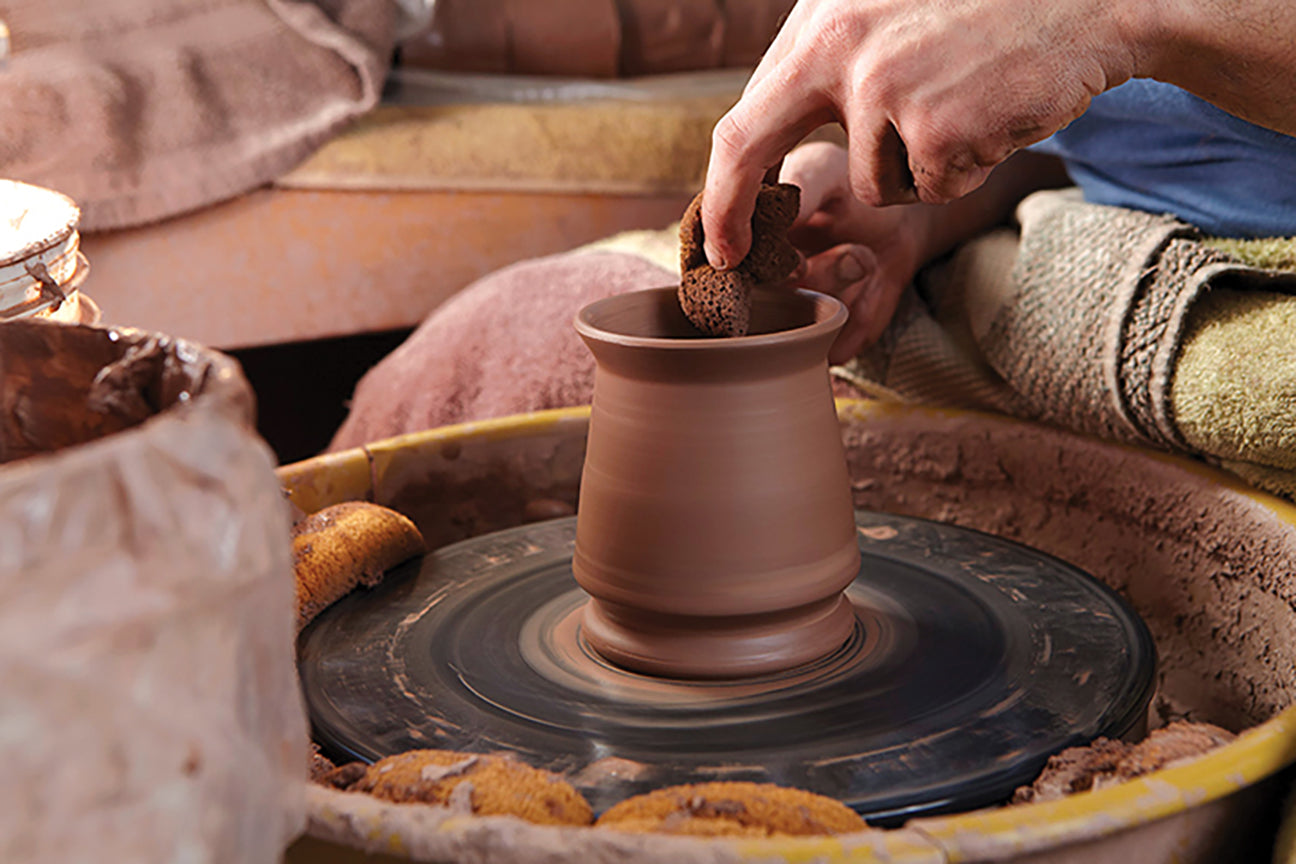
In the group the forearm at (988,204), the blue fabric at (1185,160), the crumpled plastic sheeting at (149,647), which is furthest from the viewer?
the forearm at (988,204)

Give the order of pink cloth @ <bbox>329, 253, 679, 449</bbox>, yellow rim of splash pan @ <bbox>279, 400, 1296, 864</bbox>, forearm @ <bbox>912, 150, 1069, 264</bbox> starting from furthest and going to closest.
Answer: pink cloth @ <bbox>329, 253, 679, 449</bbox>, forearm @ <bbox>912, 150, 1069, 264</bbox>, yellow rim of splash pan @ <bbox>279, 400, 1296, 864</bbox>

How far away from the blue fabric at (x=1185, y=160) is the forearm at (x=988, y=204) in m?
0.14

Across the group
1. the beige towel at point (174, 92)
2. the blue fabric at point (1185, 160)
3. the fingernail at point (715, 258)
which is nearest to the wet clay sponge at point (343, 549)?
the fingernail at point (715, 258)

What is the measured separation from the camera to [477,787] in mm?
651

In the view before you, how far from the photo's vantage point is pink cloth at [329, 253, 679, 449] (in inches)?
60.9

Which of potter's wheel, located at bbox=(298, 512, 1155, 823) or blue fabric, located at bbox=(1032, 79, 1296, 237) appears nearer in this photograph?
potter's wheel, located at bbox=(298, 512, 1155, 823)

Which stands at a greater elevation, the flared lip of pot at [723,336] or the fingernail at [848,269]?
the flared lip of pot at [723,336]

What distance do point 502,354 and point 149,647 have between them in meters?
1.18

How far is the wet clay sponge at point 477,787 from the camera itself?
0.64m

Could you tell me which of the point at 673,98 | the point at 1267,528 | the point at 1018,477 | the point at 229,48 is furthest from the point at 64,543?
the point at 673,98

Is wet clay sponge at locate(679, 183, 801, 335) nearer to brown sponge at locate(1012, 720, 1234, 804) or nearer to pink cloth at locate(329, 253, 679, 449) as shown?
brown sponge at locate(1012, 720, 1234, 804)

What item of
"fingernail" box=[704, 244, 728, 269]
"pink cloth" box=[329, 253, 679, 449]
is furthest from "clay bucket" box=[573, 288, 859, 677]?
"pink cloth" box=[329, 253, 679, 449]

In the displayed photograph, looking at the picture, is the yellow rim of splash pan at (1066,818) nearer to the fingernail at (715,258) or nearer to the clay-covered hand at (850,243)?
the fingernail at (715,258)

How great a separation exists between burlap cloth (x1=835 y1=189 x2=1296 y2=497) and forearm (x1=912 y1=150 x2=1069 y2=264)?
5 cm
